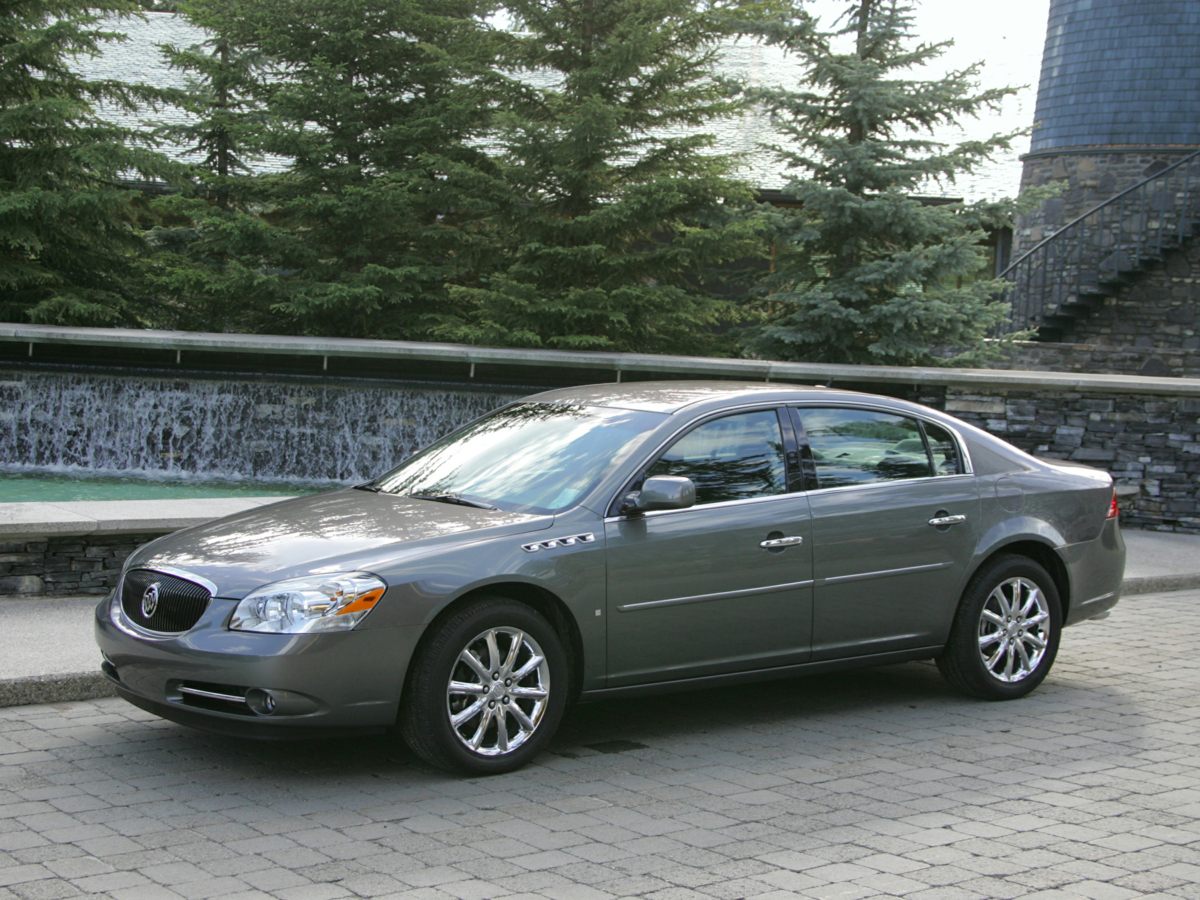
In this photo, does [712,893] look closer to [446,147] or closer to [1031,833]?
[1031,833]

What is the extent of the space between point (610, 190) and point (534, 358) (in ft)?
12.7

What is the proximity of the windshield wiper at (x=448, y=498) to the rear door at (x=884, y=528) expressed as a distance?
1.58 meters

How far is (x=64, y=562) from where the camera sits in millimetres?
8945

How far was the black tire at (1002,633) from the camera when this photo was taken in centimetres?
739

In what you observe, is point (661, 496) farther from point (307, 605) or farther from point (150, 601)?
point (150, 601)

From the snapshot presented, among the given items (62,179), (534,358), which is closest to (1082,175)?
(534,358)

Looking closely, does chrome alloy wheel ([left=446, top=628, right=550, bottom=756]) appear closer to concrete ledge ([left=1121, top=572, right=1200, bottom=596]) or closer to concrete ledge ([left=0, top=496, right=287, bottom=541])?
concrete ledge ([left=0, top=496, right=287, bottom=541])

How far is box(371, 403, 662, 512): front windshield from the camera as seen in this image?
6.55 meters

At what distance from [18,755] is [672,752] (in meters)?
2.82

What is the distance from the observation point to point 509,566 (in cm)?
599

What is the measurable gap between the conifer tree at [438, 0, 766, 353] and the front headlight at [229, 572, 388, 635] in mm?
11321

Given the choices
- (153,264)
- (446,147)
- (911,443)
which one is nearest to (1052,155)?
(446,147)

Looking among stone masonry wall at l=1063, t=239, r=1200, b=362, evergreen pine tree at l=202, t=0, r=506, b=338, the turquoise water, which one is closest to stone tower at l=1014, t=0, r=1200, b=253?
stone masonry wall at l=1063, t=239, r=1200, b=362

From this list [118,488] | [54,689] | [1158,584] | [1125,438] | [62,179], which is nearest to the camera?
[54,689]
